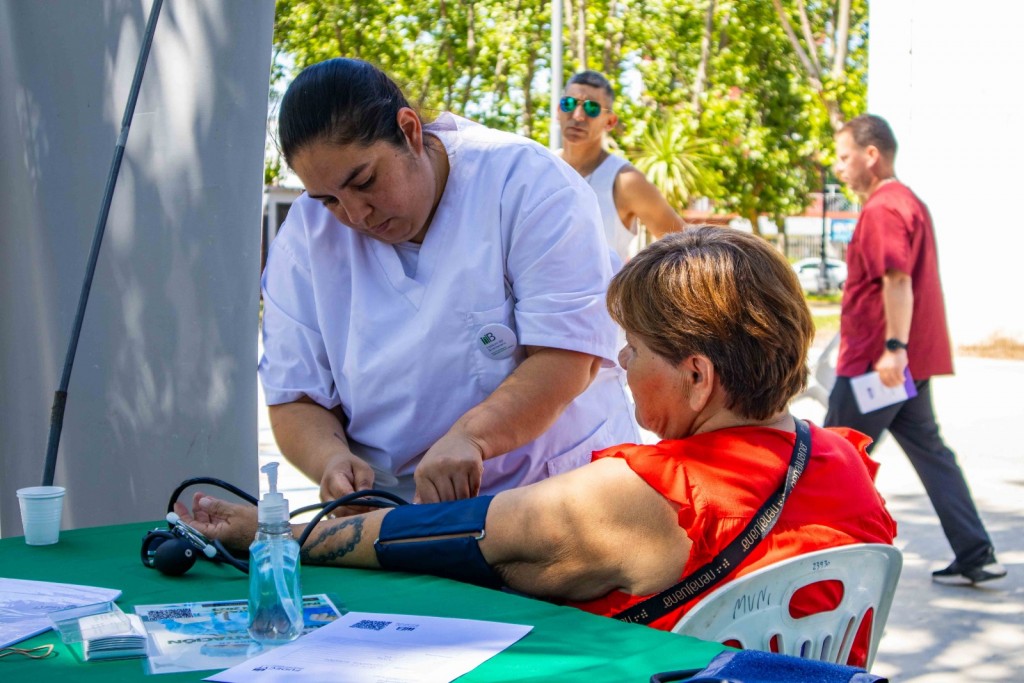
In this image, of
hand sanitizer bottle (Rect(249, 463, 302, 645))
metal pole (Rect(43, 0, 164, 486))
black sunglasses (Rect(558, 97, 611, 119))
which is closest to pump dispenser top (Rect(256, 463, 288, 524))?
hand sanitizer bottle (Rect(249, 463, 302, 645))

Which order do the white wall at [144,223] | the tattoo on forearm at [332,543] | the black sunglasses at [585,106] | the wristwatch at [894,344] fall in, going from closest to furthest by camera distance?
the tattoo on forearm at [332,543] → the white wall at [144,223] → the wristwatch at [894,344] → the black sunglasses at [585,106]

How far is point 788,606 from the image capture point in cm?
165

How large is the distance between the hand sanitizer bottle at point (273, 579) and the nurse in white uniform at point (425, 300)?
1.71 ft

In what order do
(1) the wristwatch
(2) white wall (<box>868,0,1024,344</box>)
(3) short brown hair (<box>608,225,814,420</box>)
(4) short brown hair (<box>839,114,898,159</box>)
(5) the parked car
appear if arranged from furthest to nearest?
1. (5) the parked car
2. (2) white wall (<box>868,0,1024,344</box>)
3. (4) short brown hair (<box>839,114,898,159</box>)
4. (1) the wristwatch
5. (3) short brown hair (<box>608,225,814,420</box>)

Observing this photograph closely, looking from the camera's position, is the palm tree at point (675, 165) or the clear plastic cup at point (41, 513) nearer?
the clear plastic cup at point (41, 513)

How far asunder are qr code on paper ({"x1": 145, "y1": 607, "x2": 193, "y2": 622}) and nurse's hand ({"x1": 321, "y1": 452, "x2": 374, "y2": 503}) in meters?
0.43

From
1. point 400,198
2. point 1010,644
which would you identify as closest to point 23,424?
point 400,198

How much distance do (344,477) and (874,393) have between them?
2916 mm

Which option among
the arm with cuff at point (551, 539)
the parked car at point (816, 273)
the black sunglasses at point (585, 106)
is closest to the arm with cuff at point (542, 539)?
the arm with cuff at point (551, 539)

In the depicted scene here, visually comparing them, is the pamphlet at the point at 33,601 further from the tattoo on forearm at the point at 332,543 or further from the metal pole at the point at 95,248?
the metal pole at the point at 95,248

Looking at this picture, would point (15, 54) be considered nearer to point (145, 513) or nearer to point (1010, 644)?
point (145, 513)

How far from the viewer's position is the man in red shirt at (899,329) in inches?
176

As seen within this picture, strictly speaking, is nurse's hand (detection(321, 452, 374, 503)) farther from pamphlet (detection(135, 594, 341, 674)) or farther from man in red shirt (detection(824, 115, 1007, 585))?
man in red shirt (detection(824, 115, 1007, 585))

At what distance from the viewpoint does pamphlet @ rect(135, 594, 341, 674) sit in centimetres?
143
